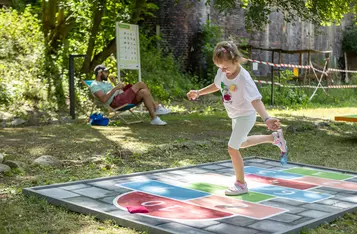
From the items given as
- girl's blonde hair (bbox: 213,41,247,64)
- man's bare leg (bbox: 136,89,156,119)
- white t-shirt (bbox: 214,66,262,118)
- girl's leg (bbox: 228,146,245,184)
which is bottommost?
girl's leg (bbox: 228,146,245,184)

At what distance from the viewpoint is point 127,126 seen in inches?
438

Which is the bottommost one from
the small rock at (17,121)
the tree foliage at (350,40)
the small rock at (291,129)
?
the small rock at (291,129)

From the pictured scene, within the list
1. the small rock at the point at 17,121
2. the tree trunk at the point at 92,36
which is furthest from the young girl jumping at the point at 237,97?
the tree trunk at the point at 92,36

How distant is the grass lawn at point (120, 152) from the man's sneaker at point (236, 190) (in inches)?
41.3

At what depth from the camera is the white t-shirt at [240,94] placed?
5.40 m

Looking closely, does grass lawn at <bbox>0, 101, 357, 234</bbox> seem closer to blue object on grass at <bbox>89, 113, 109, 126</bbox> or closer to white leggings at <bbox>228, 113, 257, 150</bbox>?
blue object on grass at <bbox>89, 113, 109, 126</bbox>

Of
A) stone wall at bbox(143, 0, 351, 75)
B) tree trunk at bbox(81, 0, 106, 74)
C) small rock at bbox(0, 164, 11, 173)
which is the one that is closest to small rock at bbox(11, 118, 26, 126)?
tree trunk at bbox(81, 0, 106, 74)

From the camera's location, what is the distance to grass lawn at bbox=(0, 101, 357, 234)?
15.1ft

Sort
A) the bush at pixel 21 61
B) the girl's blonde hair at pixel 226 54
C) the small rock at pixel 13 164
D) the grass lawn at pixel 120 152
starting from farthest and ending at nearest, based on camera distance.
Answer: the bush at pixel 21 61
the small rock at pixel 13 164
the girl's blonde hair at pixel 226 54
the grass lawn at pixel 120 152

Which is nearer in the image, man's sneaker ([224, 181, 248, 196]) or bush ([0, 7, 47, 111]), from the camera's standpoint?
man's sneaker ([224, 181, 248, 196])

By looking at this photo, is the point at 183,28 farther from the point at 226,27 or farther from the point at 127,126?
the point at 127,126

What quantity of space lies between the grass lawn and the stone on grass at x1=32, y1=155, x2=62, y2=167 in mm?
104

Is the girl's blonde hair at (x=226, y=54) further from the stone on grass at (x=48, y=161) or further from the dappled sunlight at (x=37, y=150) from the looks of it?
the dappled sunlight at (x=37, y=150)

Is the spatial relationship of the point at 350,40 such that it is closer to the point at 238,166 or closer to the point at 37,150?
the point at 37,150
